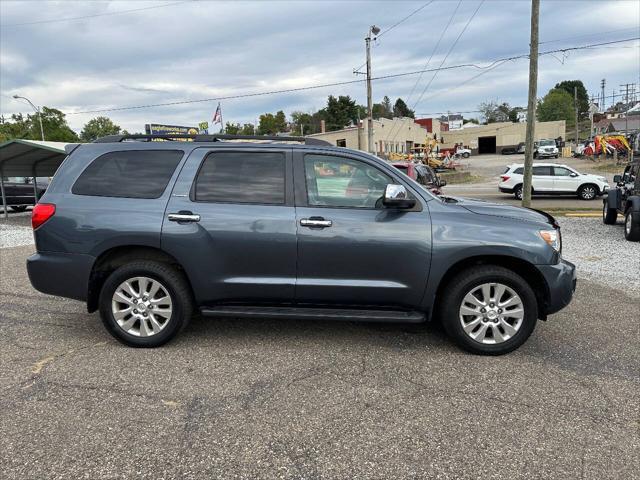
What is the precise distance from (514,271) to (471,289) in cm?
48

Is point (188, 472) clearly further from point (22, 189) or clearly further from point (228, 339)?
point (22, 189)

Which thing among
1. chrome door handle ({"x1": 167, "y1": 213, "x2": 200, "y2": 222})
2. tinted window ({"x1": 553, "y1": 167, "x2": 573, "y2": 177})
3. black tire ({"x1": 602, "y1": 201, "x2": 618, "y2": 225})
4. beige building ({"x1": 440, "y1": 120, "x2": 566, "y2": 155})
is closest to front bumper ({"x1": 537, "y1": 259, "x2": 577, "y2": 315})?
chrome door handle ({"x1": 167, "y1": 213, "x2": 200, "y2": 222})

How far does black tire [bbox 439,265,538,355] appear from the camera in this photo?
406 centimetres

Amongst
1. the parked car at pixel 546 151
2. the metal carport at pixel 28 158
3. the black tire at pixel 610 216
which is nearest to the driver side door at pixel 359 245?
the black tire at pixel 610 216

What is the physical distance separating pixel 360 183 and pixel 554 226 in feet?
5.77

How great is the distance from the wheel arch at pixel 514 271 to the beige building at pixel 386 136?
4675cm

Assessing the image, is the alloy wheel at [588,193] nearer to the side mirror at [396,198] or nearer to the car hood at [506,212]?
the car hood at [506,212]

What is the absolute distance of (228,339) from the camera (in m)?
4.60

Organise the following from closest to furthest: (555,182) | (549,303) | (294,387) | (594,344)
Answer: (294,387), (549,303), (594,344), (555,182)

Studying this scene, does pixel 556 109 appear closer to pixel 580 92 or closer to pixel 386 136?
pixel 580 92

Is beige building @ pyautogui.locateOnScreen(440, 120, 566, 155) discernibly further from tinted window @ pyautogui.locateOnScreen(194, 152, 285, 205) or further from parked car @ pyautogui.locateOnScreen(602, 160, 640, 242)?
tinted window @ pyautogui.locateOnScreen(194, 152, 285, 205)

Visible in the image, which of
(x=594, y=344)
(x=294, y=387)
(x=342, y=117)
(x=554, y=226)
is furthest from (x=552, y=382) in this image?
(x=342, y=117)

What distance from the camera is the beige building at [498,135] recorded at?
78125 millimetres

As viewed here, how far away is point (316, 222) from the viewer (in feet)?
13.4
